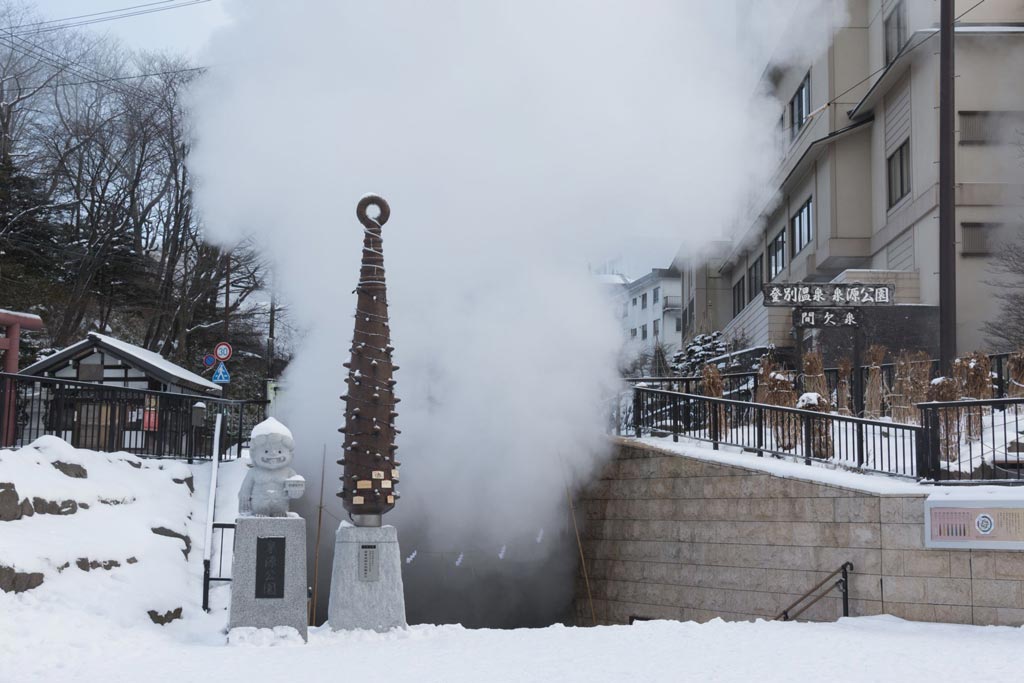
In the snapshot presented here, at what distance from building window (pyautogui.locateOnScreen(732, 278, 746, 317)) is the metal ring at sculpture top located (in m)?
32.3

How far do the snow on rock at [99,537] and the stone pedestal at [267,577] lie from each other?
1147 millimetres

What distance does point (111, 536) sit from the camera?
1341cm

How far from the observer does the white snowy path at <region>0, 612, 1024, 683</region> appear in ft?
32.0

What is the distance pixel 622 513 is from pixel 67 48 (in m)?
29.1

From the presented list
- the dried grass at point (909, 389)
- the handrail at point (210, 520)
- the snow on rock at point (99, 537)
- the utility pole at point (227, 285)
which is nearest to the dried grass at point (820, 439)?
the dried grass at point (909, 389)

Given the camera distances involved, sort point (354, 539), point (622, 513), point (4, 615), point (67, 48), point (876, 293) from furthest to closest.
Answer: point (67, 48)
point (876, 293)
point (622, 513)
point (354, 539)
point (4, 615)

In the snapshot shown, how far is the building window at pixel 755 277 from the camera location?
41562 mm

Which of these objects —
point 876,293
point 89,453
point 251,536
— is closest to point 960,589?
point 251,536

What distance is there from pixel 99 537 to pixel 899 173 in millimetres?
23164

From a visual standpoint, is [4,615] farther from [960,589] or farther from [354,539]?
[960,589]

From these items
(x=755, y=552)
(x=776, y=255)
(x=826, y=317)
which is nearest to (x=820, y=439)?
(x=755, y=552)

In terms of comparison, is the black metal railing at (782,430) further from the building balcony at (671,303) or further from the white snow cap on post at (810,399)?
the building balcony at (671,303)

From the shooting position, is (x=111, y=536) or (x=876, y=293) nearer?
(x=111, y=536)

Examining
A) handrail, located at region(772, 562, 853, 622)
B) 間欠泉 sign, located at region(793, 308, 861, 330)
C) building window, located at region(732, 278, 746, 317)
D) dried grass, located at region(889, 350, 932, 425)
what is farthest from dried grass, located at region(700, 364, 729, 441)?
building window, located at region(732, 278, 746, 317)
